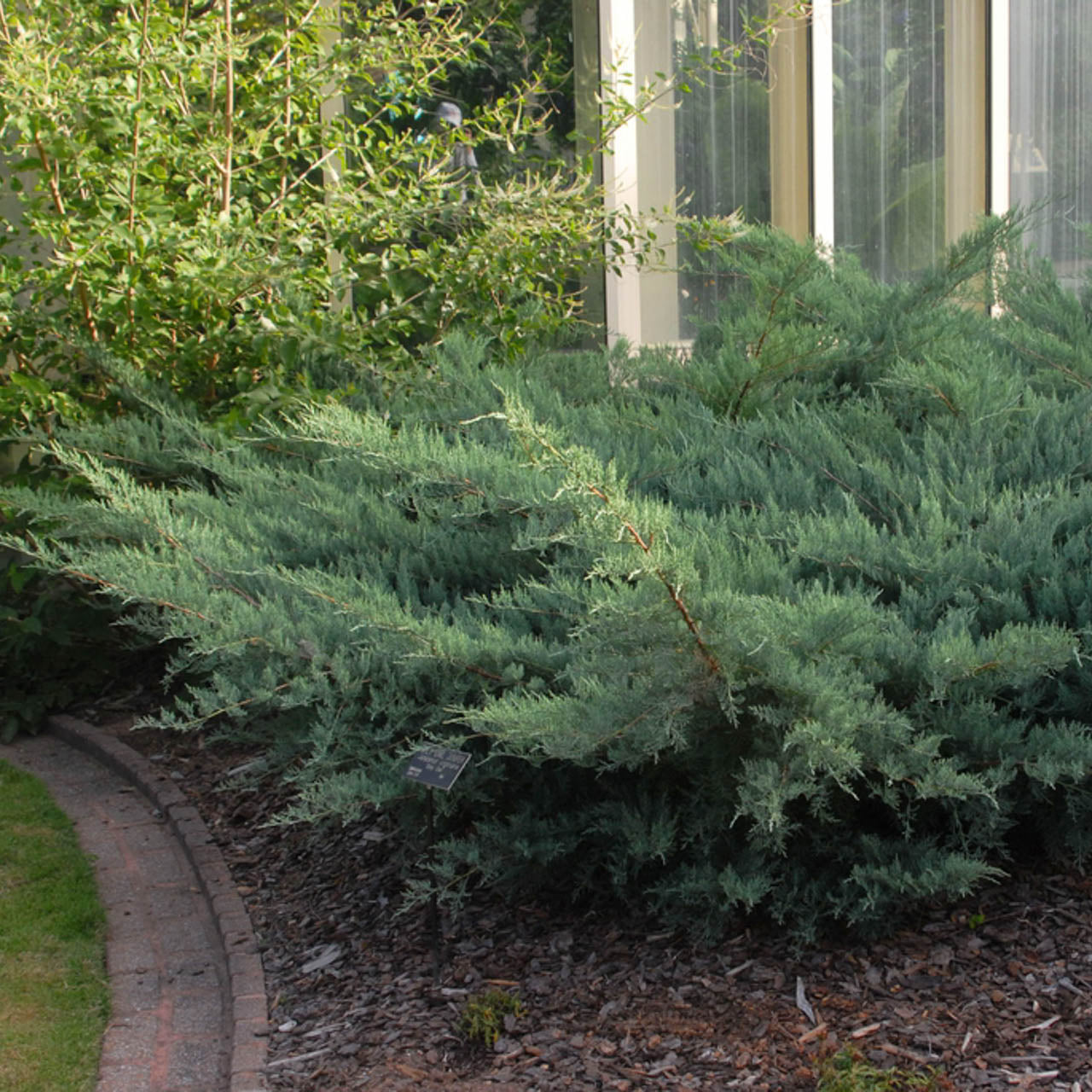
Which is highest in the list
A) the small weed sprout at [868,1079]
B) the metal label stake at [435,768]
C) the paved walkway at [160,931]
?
the metal label stake at [435,768]

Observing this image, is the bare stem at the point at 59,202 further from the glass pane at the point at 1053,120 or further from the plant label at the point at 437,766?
the glass pane at the point at 1053,120

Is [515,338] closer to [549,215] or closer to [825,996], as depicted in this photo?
[549,215]

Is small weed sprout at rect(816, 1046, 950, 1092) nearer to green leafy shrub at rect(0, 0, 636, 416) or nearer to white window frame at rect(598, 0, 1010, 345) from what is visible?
green leafy shrub at rect(0, 0, 636, 416)

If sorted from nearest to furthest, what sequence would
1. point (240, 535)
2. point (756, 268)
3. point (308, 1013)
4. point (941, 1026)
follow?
point (941, 1026) < point (308, 1013) < point (240, 535) < point (756, 268)

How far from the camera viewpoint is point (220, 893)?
3787mm

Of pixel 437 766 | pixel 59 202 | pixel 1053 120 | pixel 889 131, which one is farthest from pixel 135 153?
Result: pixel 1053 120

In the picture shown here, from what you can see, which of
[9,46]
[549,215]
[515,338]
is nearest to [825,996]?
[515,338]

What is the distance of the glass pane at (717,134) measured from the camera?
706cm

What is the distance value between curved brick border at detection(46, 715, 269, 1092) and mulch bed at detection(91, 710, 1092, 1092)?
0.05 metres

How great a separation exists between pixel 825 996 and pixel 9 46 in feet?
14.5

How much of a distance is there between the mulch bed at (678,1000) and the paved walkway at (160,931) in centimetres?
12

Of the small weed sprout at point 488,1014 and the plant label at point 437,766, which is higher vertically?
the plant label at point 437,766

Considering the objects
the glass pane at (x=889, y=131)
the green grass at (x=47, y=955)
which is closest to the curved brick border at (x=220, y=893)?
the green grass at (x=47, y=955)

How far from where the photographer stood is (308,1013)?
3.04m
